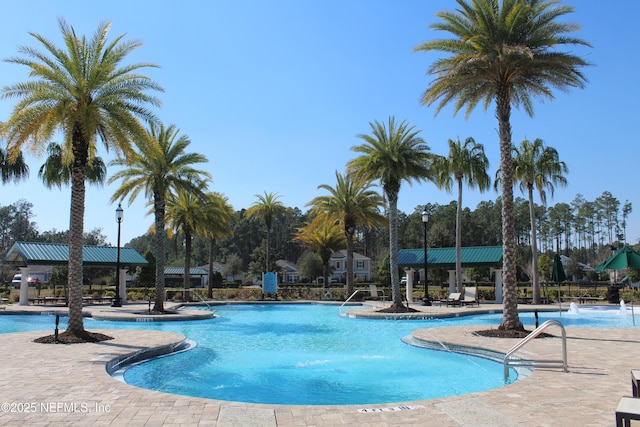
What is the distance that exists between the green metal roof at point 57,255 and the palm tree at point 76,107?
18.1 metres

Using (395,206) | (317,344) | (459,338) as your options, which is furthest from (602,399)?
(395,206)

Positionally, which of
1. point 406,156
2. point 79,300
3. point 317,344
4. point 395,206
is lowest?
point 317,344

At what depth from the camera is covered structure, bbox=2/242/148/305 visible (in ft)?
99.0

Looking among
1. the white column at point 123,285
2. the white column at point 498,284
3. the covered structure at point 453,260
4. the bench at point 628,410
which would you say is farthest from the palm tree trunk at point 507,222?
the white column at point 123,285

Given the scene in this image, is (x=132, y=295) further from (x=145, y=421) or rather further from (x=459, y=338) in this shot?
(x=145, y=421)

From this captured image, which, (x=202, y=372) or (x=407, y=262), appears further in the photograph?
(x=407, y=262)

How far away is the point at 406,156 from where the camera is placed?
26.0 m

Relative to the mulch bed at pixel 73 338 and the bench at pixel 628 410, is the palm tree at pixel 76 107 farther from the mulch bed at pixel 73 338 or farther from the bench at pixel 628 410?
the bench at pixel 628 410

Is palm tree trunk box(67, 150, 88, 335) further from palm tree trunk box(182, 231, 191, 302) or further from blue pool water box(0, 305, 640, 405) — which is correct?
palm tree trunk box(182, 231, 191, 302)

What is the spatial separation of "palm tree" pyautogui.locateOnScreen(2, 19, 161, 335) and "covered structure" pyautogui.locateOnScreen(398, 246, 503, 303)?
23.0 meters

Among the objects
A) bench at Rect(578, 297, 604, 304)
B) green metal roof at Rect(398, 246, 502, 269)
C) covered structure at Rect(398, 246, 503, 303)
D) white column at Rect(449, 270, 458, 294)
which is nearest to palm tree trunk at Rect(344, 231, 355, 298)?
covered structure at Rect(398, 246, 503, 303)

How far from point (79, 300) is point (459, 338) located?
36.4 ft

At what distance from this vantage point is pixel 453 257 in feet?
120

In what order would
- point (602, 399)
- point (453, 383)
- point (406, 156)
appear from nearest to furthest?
point (602, 399)
point (453, 383)
point (406, 156)
